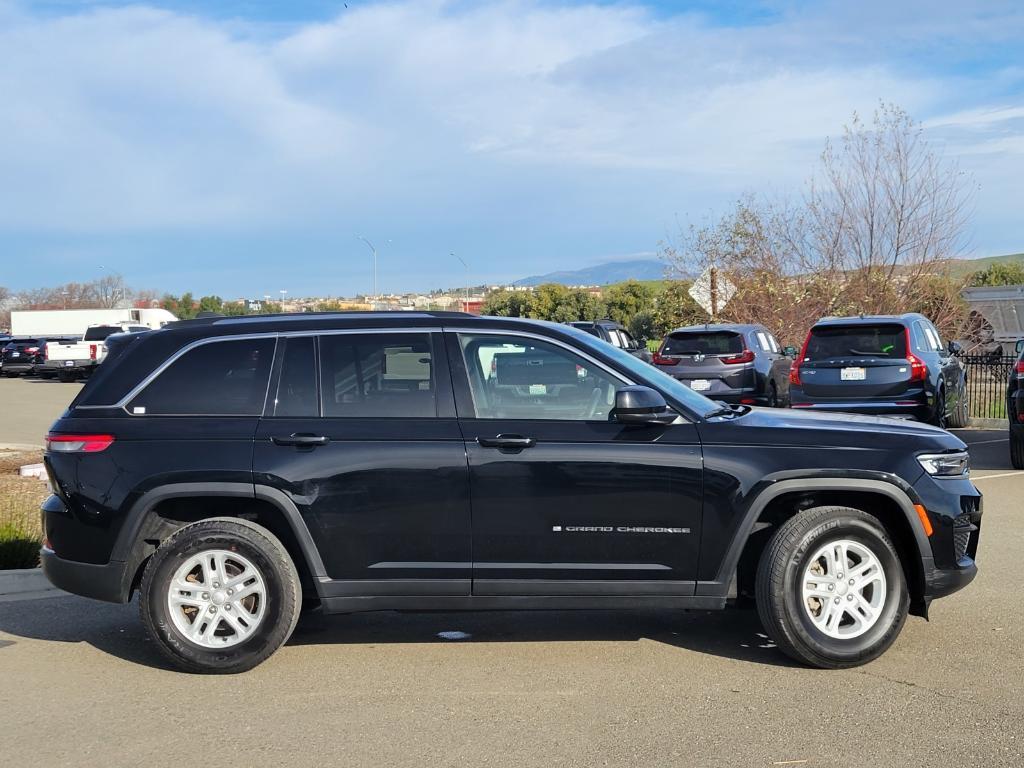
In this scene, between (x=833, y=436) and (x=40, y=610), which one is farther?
(x=40, y=610)

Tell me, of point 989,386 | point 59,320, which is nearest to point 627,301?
point 59,320

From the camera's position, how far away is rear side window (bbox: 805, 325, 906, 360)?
45.0ft

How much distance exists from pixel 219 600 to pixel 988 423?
49.5 feet

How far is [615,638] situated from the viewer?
6223 mm

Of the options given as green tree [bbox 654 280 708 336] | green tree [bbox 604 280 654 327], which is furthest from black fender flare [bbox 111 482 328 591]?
green tree [bbox 604 280 654 327]

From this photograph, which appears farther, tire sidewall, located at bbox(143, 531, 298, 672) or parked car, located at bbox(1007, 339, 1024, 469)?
parked car, located at bbox(1007, 339, 1024, 469)

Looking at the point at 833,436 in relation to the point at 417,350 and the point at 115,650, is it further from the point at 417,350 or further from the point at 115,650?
the point at 115,650

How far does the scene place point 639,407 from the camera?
5.52 meters

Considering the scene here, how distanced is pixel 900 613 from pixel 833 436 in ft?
3.16

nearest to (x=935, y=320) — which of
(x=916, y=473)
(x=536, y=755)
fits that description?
(x=916, y=473)

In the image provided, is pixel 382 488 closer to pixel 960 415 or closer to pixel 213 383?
pixel 213 383

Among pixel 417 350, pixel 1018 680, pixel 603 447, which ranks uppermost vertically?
pixel 417 350

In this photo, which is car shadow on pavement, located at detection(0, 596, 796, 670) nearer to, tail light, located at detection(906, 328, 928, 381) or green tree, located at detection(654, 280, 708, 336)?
tail light, located at detection(906, 328, 928, 381)

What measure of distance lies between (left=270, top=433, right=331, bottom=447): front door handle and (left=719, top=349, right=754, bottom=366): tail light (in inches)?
493
